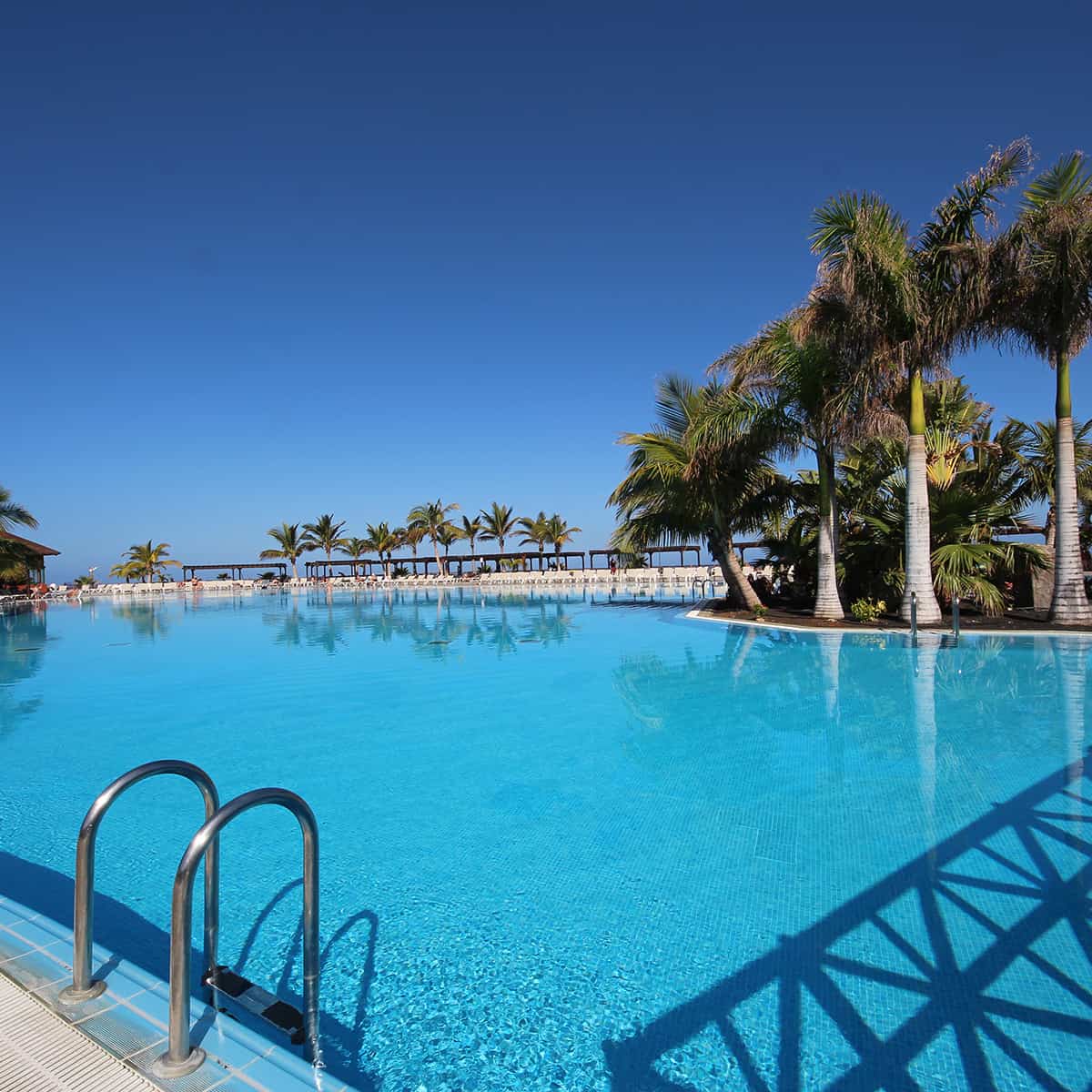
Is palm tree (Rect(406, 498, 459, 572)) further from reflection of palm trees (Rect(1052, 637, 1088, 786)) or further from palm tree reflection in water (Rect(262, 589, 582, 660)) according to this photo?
reflection of palm trees (Rect(1052, 637, 1088, 786))

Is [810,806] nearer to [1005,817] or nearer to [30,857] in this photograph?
[1005,817]

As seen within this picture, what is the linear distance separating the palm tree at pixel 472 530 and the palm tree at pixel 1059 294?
160 ft

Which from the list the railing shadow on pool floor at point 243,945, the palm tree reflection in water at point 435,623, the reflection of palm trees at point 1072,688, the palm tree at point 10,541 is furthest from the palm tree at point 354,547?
the railing shadow on pool floor at point 243,945

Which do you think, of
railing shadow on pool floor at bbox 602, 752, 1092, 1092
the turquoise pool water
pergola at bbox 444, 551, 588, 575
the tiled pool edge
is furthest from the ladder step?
pergola at bbox 444, 551, 588, 575

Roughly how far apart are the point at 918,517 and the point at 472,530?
48387 millimetres

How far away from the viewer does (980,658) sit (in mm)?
10781

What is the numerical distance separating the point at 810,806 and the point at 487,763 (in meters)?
2.87

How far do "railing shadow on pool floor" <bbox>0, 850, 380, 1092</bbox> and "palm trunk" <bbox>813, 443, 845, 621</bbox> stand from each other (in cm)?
1385

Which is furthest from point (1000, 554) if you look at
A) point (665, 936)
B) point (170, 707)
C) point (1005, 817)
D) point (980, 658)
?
point (170, 707)

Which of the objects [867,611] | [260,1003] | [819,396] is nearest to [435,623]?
[867,611]

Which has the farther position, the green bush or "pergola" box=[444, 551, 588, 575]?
"pergola" box=[444, 551, 588, 575]

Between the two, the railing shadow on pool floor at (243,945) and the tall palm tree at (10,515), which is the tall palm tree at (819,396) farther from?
the tall palm tree at (10,515)

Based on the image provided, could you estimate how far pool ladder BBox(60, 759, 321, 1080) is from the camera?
1877 millimetres

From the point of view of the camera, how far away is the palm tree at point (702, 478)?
53.8 feet
